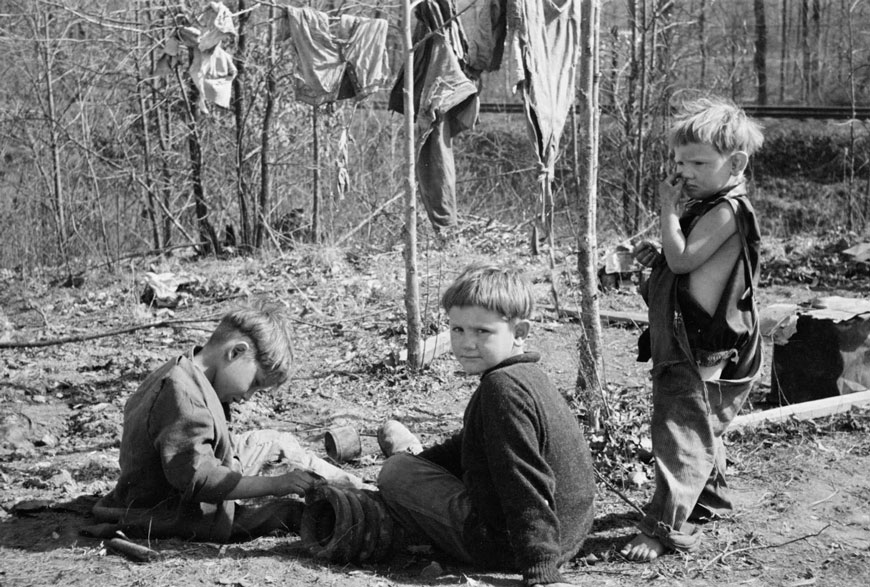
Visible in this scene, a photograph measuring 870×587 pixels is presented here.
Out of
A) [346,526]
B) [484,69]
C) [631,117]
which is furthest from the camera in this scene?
[631,117]

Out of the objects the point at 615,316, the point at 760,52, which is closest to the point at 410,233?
the point at 615,316

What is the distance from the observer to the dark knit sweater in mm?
3240

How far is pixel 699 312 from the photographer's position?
374cm

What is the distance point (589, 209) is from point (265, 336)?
6.97 ft

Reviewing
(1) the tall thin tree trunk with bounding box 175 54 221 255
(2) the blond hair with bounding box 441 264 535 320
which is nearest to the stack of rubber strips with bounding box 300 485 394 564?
(2) the blond hair with bounding box 441 264 535 320

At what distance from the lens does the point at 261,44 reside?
39.7ft

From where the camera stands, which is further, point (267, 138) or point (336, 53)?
point (267, 138)

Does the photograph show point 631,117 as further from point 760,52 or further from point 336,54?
point 760,52

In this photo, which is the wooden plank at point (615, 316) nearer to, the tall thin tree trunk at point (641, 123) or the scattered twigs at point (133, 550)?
the tall thin tree trunk at point (641, 123)

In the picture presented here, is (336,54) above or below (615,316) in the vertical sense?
above

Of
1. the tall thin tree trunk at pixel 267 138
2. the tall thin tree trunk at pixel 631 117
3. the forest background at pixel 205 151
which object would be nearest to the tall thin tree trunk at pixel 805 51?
the forest background at pixel 205 151

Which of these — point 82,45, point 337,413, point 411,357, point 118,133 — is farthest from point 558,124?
point 82,45

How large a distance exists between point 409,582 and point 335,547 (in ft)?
1.06

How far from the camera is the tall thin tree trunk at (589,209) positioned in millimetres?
5023
